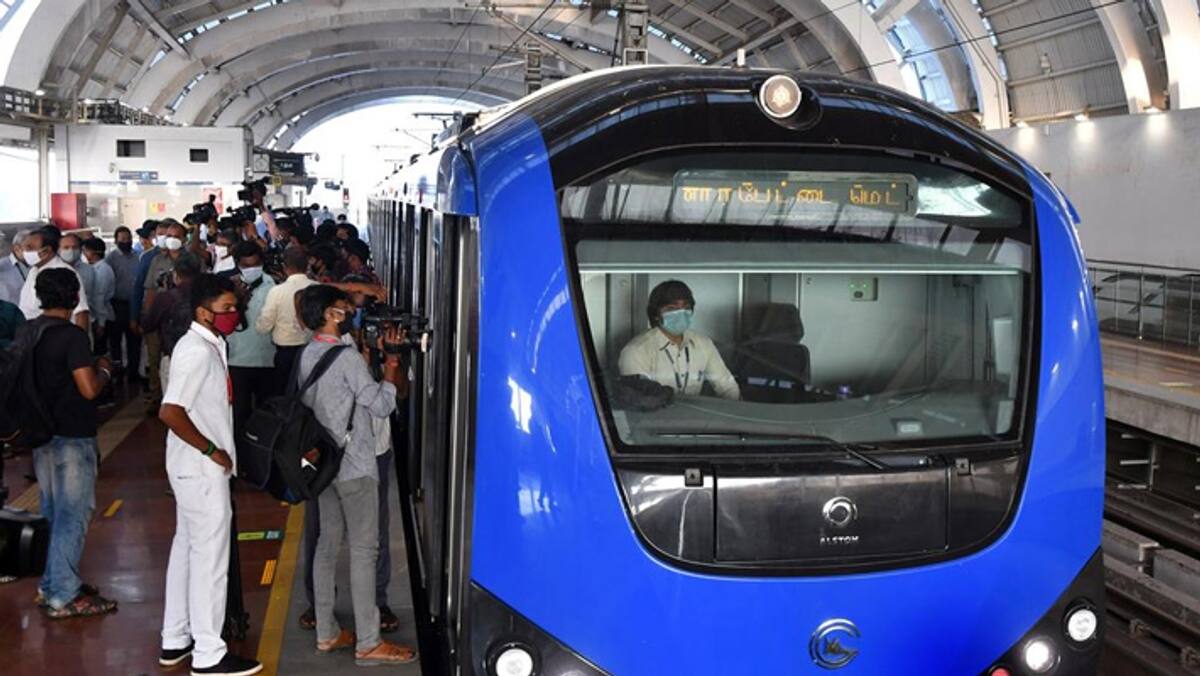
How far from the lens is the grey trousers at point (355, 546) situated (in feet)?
19.7

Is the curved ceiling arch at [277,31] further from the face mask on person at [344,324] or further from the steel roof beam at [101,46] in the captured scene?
the face mask on person at [344,324]

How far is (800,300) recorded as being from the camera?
4.54 meters

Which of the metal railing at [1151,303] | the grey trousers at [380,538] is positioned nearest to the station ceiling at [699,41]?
the metal railing at [1151,303]

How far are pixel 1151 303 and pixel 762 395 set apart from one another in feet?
53.3

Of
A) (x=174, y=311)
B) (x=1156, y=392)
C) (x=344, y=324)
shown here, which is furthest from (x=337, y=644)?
(x=1156, y=392)

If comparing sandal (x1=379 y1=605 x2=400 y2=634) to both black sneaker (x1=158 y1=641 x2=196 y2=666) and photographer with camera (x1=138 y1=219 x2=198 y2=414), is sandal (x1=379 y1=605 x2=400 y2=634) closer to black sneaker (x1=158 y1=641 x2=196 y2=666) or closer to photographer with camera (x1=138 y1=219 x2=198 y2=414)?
black sneaker (x1=158 y1=641 x2=196 y2=666)

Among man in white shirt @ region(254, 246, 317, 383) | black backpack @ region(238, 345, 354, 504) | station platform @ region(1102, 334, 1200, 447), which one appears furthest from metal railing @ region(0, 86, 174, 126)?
black backpack @ region(238, 345, 354, 504)

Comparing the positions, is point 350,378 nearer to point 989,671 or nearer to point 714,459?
point 714,459

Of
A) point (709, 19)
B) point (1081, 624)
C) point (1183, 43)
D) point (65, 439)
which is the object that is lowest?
point (1081, 624)

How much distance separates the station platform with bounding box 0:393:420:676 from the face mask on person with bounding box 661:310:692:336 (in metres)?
2.58

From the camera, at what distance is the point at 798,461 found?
4160mm

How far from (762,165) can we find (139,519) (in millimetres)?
6338

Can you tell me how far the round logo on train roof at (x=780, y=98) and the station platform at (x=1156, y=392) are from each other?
793 centimetres

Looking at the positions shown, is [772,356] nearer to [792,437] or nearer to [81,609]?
[792,437]
